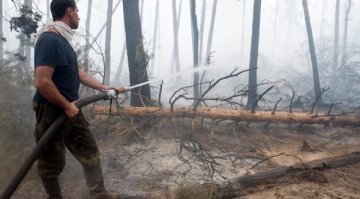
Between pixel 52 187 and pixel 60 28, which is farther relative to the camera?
pixel 52 187

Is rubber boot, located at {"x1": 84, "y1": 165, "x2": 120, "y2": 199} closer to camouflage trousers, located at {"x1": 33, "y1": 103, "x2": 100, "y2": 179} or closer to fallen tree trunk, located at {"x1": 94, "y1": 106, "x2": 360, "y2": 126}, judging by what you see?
camouflage trousers, located at {"x1": 33, "y1": 103, "x2": 100, "y2": 179}

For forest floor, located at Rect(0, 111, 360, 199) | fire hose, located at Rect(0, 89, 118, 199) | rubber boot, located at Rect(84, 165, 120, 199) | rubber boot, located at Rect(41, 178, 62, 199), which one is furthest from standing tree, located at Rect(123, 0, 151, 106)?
fire hose, located at Rect(0, 89, 118, 199)

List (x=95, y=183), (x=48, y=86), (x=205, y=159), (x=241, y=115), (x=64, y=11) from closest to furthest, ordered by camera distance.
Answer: (x=48, y=86)
(x=64, y=11)
(x=95, y=183)
(x=205, y=159)
(x=241, y=115)

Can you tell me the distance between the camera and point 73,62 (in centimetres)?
318

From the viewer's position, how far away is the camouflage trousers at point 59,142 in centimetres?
317

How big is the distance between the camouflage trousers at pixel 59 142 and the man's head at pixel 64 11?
2.79 feet

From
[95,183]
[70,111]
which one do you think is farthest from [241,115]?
[70,111]

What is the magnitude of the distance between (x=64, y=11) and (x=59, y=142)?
4.23ft

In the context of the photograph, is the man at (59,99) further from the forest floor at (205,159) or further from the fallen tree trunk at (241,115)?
the fallen tree trunk at (241,115)

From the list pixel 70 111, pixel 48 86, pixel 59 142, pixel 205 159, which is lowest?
pixel 205 159

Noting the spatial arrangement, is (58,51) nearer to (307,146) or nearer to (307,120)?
(307,146)

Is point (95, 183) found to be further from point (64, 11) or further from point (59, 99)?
point (64, 11)

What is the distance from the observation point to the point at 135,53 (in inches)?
303

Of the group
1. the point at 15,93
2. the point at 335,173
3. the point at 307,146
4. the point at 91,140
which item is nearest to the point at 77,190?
the point at 91,140
